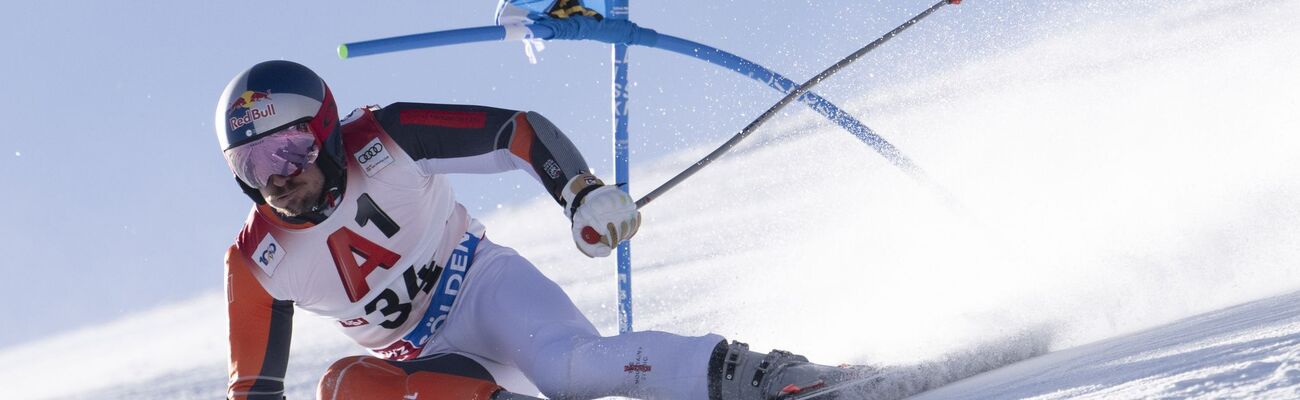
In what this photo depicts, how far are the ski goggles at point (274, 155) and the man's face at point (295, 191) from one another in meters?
0.02

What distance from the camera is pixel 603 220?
9.32ft

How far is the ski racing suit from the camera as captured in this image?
3.20 metres

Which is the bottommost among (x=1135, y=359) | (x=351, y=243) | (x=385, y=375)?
(x=1135, y=359)

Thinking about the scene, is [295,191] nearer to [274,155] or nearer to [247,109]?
[274,155]

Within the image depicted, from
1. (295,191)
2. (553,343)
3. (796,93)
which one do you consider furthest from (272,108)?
(796,93)

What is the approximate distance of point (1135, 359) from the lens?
2320 mm

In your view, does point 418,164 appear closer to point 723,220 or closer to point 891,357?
point 891,357

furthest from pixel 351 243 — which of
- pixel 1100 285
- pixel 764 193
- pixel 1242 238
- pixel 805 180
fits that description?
pixel 764 193

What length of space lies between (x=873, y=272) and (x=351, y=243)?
3.41 m

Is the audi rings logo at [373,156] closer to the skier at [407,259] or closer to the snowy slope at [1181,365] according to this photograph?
the skier at [407,259]

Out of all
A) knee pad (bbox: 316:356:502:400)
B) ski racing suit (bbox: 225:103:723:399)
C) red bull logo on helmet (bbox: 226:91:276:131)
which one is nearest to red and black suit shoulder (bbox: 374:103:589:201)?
ski racing suit (bbox: 225:103:723:399)

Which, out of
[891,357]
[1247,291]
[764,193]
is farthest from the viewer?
[764,193]

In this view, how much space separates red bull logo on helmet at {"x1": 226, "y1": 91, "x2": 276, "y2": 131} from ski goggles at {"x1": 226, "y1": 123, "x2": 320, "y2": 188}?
0.06m

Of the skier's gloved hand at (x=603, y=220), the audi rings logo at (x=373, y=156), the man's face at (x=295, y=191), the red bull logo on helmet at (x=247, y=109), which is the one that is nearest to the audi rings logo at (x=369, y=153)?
the audi rings logo at (x=373, y=156)
